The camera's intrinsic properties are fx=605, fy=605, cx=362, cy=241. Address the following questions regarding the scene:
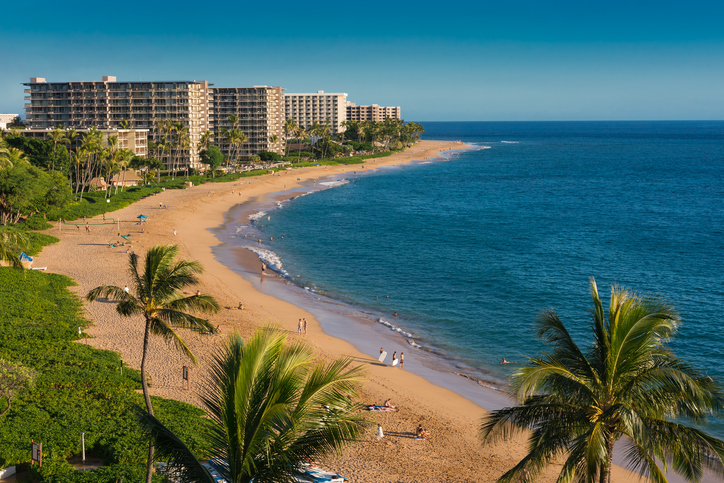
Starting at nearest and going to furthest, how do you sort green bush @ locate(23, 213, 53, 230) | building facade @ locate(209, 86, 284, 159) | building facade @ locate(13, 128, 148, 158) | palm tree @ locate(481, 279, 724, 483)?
palm tree @ locate(481, 279, 724, 483) < green bush @ locate(23, 213, 53, 230) < building facade @ locate(13, 128, 148, 158) < building facade @ locate(209, 86, 284, 159)

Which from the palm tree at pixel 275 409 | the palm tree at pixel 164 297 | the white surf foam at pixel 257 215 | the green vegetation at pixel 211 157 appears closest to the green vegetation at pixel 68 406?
the palm tree at pixel 164 297

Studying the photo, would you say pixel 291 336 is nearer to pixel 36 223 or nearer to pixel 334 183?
pixel 36 223

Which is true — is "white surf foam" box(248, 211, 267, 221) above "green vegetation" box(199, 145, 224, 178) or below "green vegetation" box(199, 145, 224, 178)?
below

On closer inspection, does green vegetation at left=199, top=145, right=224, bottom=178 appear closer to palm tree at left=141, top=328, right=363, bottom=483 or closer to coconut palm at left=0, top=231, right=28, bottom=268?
A: coconut palm at left=0, top=231, right=28, bottom=268

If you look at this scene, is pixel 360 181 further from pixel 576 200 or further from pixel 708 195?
pixel 708 195

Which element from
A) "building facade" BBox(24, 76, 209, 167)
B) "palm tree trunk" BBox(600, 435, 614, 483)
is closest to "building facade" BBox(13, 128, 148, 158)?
"building facade" BBox(24, 76, 209, 167)

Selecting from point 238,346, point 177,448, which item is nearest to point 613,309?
point 238,346

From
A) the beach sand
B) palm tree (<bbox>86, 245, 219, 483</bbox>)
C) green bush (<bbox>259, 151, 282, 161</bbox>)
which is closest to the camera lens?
palm tree (<bbox>86, 245, 219, 483</bbox>)
